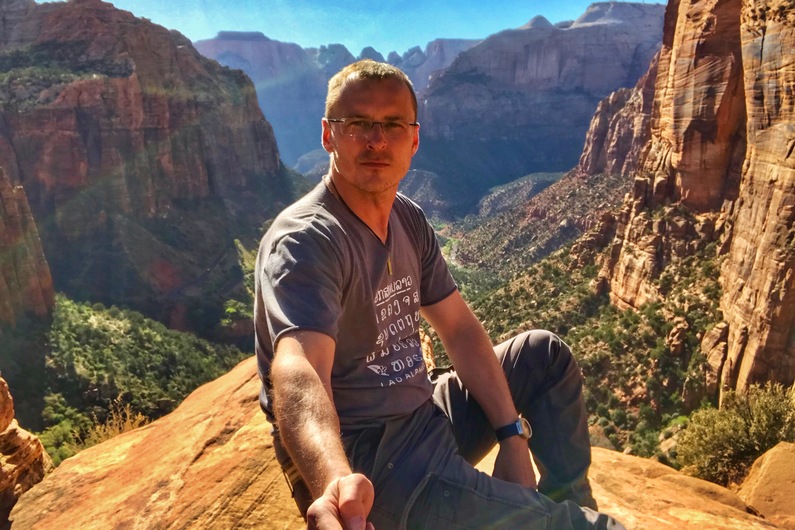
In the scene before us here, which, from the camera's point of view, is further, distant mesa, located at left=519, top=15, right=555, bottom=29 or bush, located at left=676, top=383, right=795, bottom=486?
distant mesa, located at left=519, top=15, right=555, bottom=29

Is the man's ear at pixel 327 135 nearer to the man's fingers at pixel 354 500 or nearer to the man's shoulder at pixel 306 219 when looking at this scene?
the man's shoulder at pixel 306 219

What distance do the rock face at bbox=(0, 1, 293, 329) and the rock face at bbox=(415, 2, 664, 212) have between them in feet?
→ 260

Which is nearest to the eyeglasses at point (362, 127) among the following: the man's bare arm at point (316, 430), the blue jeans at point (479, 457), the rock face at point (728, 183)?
the man's bare arm at point (316, 430)

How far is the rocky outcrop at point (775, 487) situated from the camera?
4.95m

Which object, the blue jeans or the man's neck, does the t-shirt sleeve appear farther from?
the blue jeans

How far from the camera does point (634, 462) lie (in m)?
5.57

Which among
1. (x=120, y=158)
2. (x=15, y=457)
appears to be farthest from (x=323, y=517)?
(x=120, y=158)

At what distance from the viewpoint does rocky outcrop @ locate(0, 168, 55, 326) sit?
82.9 feet

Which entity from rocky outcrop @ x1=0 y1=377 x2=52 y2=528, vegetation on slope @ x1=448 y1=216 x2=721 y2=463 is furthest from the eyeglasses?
vegetation on slope @ x1=448 y1=216 x2=721 y2=463

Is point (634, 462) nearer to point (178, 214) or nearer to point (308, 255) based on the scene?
point (308, 255)

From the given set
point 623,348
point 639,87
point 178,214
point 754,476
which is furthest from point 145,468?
point 639,87

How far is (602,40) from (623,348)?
5614 inches

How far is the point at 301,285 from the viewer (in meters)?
2.45

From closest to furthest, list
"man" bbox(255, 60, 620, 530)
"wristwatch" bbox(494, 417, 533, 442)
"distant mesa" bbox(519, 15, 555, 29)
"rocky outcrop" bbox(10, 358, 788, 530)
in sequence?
1. "man" bbox(255, 60, 620, 530)
2. "wristwatch" bbox(494, 417, 533, 442)
3. "rocky outcrop" bbox(10, 358, 788, 530)
4. "distant mesa" bbox(519, 15, 555, 29)
